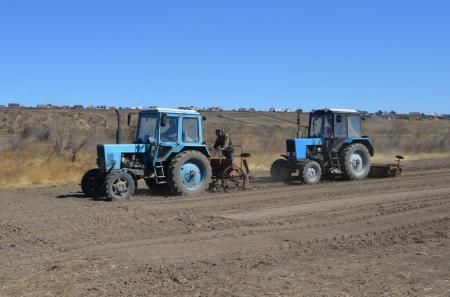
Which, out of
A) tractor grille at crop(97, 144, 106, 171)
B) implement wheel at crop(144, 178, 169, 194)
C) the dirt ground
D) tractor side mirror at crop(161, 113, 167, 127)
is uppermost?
tractor side mirror at crop(161, 113, 167, 127)

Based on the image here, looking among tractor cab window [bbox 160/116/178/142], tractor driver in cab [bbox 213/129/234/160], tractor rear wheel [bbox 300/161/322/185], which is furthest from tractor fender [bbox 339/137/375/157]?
tractor cab window [bbox 160/116/178/142]

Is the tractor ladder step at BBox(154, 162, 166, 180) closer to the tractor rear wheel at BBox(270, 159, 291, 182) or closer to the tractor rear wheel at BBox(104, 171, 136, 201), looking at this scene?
the tractor rear wheel at BBox(104, 171, 136, 201)

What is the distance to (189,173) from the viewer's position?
16.3m

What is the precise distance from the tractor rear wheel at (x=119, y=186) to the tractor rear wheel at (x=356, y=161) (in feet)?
25.9

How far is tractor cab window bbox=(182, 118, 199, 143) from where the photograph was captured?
16406mm

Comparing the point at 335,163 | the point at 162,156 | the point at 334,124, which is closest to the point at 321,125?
the point at 334,124

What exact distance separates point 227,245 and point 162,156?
22.3 ft

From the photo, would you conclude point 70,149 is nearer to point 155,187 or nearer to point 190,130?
point 155,187

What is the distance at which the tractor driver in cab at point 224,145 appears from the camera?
1725 cm

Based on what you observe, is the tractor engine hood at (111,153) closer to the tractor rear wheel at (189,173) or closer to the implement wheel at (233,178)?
the tractor rear wheel at (189,173)

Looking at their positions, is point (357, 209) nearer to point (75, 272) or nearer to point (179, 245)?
point (179, 245)

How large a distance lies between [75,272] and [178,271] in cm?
124

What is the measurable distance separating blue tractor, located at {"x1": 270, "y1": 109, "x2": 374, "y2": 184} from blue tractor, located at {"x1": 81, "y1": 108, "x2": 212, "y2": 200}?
13.4ft

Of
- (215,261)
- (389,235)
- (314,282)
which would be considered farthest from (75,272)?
(389,235)
